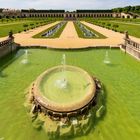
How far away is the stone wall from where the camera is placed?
18294mm

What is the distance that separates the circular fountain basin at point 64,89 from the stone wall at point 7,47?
26.5 feet

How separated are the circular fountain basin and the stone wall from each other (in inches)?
317

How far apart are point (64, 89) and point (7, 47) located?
1112 centimetres

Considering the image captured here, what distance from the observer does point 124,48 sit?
2048cm

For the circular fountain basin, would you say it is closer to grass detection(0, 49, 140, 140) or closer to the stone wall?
grass detection(0, 49, 140, 140)

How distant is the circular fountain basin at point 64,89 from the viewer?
837 cm

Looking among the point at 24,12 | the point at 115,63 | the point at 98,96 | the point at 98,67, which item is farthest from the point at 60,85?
the point at 24,12

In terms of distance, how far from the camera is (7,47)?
64.2 ft

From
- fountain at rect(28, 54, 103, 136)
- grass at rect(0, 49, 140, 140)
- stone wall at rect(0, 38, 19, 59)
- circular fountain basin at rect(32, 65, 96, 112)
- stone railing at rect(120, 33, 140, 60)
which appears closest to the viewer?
grass at rect(0, 49, 140, 140)

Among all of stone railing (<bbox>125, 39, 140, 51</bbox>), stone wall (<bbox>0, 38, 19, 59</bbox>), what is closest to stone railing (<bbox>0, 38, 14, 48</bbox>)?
stone wall (<bbox>0, 38, 19, 59</bbox>)

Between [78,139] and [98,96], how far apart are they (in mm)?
2856

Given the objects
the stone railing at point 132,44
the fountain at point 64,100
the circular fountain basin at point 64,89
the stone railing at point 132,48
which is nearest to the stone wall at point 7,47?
the circular fountain basin at point 64,89

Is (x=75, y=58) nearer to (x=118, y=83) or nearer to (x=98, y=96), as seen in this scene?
(x=118, y=83)

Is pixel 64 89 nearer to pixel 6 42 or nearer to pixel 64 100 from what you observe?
pixel 64 100
